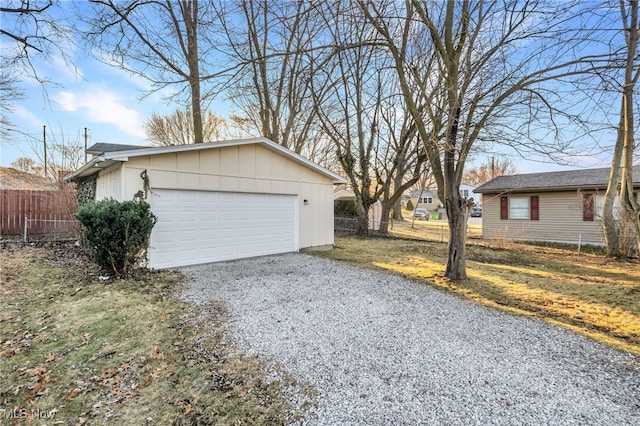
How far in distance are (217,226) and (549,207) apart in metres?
15.1

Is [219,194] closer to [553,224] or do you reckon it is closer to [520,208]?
[520,208]

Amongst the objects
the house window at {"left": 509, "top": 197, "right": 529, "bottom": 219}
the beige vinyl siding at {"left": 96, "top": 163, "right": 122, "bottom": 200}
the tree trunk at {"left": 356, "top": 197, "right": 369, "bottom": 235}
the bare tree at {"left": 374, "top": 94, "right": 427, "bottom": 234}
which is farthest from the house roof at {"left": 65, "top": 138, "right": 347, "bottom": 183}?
the house window at {"left": 509, "top": 197, "right": 529, "bottom": 219}

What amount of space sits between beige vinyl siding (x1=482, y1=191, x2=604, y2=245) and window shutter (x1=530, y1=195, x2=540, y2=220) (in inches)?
5.0

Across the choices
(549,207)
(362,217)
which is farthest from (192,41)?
(549,207)

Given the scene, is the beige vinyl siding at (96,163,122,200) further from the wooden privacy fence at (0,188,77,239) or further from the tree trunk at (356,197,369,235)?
the tree trunk at (356,197,369,235)

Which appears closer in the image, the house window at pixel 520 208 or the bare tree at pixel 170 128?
the house window at pixel 520 208

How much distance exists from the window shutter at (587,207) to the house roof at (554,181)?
23.5 inches

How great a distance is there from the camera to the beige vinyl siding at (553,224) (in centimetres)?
1383

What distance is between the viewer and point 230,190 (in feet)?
28.3

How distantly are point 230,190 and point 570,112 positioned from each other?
7.94 meters

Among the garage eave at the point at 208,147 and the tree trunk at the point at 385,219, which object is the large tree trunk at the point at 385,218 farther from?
the garage eave at the point at 208,147

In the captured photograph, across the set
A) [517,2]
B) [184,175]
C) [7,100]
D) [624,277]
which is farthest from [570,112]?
[7,100]

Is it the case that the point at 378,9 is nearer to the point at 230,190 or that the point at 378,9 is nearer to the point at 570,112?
the point at 570,112

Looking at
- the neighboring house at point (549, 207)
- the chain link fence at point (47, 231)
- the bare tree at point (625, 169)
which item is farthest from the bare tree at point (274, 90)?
the neighboring house at point (549, 207)
